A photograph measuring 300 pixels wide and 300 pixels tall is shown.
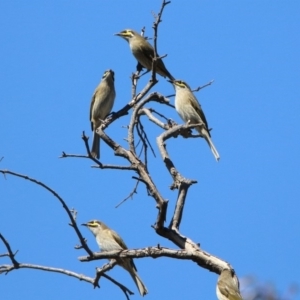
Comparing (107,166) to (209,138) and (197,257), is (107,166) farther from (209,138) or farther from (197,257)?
(209,138)

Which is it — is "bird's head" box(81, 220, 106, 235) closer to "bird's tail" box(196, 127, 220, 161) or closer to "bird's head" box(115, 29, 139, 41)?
"bird's tail" box(196, 127, 220, 161)

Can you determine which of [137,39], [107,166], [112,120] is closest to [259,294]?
[107,166]

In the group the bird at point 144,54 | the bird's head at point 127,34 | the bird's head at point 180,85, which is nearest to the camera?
the bird's head at point 180,85

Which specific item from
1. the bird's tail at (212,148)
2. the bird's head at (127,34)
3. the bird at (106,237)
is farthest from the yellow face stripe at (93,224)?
the bird's head at (127,34)

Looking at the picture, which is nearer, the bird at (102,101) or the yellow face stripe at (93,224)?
the yellow face stripe at (93,224)

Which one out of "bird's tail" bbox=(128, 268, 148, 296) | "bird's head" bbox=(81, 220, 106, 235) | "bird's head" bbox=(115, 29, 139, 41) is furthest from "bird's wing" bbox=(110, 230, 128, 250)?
"bird's head" bbox=(115, 29, 139, 41)

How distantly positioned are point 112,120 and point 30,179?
8.27ft

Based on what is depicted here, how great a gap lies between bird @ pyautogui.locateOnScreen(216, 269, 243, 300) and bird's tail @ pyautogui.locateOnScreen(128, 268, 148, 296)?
2.17 meters

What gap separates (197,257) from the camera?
5.41 meters

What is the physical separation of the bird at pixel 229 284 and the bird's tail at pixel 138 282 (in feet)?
7.11

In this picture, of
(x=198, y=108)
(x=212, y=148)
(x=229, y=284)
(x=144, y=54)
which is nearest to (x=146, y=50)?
(x=144, y=54)

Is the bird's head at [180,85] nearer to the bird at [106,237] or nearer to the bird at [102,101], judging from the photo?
the bird at [102,101]

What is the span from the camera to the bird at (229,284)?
17.4 feet

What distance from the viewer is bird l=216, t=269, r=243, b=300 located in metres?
5.30
